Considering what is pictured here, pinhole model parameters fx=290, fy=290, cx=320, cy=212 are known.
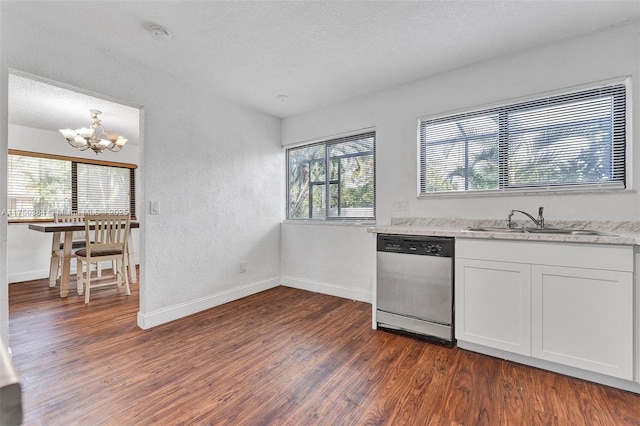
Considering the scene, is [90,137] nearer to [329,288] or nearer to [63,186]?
[63,186]

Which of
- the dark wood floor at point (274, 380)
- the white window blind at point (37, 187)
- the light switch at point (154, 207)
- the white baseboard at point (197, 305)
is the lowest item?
the dark wood floor at point (274, 380)

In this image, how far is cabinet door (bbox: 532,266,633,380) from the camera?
5.55 feet

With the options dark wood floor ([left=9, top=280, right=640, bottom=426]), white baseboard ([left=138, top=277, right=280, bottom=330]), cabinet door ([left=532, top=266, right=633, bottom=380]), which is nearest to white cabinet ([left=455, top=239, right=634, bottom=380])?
cabinet door ([left=532, top=266, right=633, bottom=380])

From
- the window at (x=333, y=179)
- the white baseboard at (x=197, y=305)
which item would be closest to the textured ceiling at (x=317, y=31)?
the window at (x=333, y=179)

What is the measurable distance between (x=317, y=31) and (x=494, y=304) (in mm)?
2360

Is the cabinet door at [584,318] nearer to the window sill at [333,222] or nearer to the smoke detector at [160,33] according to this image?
the window sill at [333,222]

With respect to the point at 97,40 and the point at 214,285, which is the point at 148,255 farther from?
the point at 97,40

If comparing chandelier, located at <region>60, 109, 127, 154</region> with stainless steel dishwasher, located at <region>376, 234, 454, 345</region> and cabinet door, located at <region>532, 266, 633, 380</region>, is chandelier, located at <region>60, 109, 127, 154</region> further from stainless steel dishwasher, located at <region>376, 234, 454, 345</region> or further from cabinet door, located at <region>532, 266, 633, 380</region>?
cabinet door, located at <region>532, 266, 633, 380</region>

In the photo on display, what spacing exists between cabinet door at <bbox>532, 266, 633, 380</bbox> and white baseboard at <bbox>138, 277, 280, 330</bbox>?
113 inches

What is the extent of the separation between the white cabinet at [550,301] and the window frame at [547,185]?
674 mm

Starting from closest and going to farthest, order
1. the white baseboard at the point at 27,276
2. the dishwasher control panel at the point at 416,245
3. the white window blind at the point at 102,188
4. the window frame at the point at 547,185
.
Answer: the window frame at the point at 547,185 → the dishwasher control panel at the point at 416,245 → the white baseboard at the point at 27,276 → the white window blind at the point at 102,188

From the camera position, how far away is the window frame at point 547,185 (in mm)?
2072

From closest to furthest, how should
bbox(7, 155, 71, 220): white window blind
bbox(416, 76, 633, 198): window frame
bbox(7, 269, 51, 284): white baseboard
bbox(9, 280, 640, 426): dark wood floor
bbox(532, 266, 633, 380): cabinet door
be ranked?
bbox(9, 280, 640, 426): dark wood floor, bbox(532, 266, 633, 380): cabinet door, bbox(416, 76, 633, 198): window frame, bbox(7, 269, 51, 284): white baseboard, bbox(7, 155, 71, 220): white window blind

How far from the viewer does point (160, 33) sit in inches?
84.5
